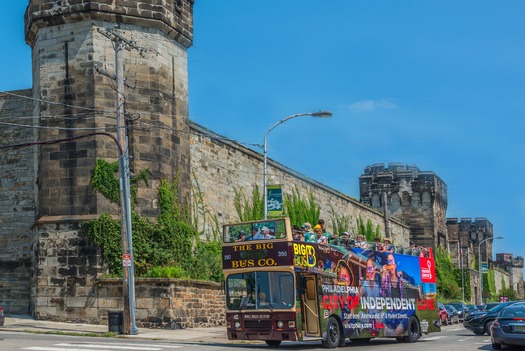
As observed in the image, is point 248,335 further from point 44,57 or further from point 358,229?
point 358,229

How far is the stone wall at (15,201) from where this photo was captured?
33625 mm

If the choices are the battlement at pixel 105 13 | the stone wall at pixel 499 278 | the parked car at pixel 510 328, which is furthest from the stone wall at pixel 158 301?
the stone wall at pixel 499 278

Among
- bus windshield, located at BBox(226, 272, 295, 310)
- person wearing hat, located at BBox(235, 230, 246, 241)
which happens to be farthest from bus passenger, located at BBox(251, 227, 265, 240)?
bus windshield, located at BBox(226, 272, 295, 310)

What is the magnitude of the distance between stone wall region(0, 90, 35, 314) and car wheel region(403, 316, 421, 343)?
15.8 m

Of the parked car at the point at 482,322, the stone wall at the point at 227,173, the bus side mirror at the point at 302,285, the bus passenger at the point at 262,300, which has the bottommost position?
the parked car at the point at 482,322

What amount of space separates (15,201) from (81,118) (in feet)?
18.3

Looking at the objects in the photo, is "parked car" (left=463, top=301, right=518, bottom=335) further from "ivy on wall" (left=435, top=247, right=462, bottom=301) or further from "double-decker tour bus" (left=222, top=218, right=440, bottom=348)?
"ivy on wall" (left=435, top=247, right=462, bottom=301)

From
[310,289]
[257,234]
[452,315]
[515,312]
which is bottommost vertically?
[452,315]

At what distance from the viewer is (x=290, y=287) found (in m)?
21.2

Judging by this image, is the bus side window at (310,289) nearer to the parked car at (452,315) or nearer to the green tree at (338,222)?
the parked car at (452,315)

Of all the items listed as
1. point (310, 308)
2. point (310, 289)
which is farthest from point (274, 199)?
point (310, 308)

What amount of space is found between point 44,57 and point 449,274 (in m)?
56.6

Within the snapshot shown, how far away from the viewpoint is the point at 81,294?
3008cm

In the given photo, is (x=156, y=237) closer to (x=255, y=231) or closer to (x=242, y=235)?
(x=242, y=235)
